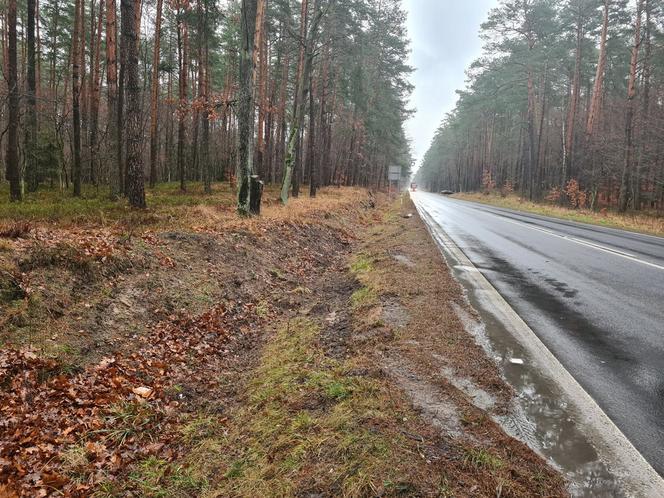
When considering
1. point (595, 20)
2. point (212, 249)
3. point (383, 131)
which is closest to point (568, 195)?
point (595, 20)

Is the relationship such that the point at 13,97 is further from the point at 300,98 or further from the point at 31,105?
the point at 300,98

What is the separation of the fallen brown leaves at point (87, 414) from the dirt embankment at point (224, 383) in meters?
0.02

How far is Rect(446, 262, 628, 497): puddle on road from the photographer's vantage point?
2707mm

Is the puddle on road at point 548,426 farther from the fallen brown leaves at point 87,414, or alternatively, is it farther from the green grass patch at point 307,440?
the fallen brown leaves at point 87,414

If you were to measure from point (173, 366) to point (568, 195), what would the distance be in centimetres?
3699

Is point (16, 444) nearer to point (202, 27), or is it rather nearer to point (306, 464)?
point (306, 464)

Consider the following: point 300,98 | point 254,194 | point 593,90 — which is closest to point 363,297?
point 254,194

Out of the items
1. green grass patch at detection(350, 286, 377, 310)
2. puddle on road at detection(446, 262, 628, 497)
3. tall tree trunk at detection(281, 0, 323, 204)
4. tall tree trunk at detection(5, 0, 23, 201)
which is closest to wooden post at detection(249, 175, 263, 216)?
tall tree trunk at detection(281, 0, 323, 204)

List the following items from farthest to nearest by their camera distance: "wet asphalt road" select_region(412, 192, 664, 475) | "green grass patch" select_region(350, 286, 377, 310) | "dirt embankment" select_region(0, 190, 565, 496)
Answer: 1. "green grass patch" select_region(350, 286, 377, 310)
2. "wet asphalt road" select_region(412, 192, 664, 475)
3. "dirt embankment" select_region(0, 190, 565, 496)

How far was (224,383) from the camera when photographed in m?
4.81

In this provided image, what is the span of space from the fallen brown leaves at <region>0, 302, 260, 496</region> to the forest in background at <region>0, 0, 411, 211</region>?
7559 mm

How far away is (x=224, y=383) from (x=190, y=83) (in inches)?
1494

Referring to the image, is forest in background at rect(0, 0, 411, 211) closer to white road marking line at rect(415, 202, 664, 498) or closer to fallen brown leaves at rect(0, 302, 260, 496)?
fallen brown leaves at rect(0, 302, 260, 496)

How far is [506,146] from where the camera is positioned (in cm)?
6056
